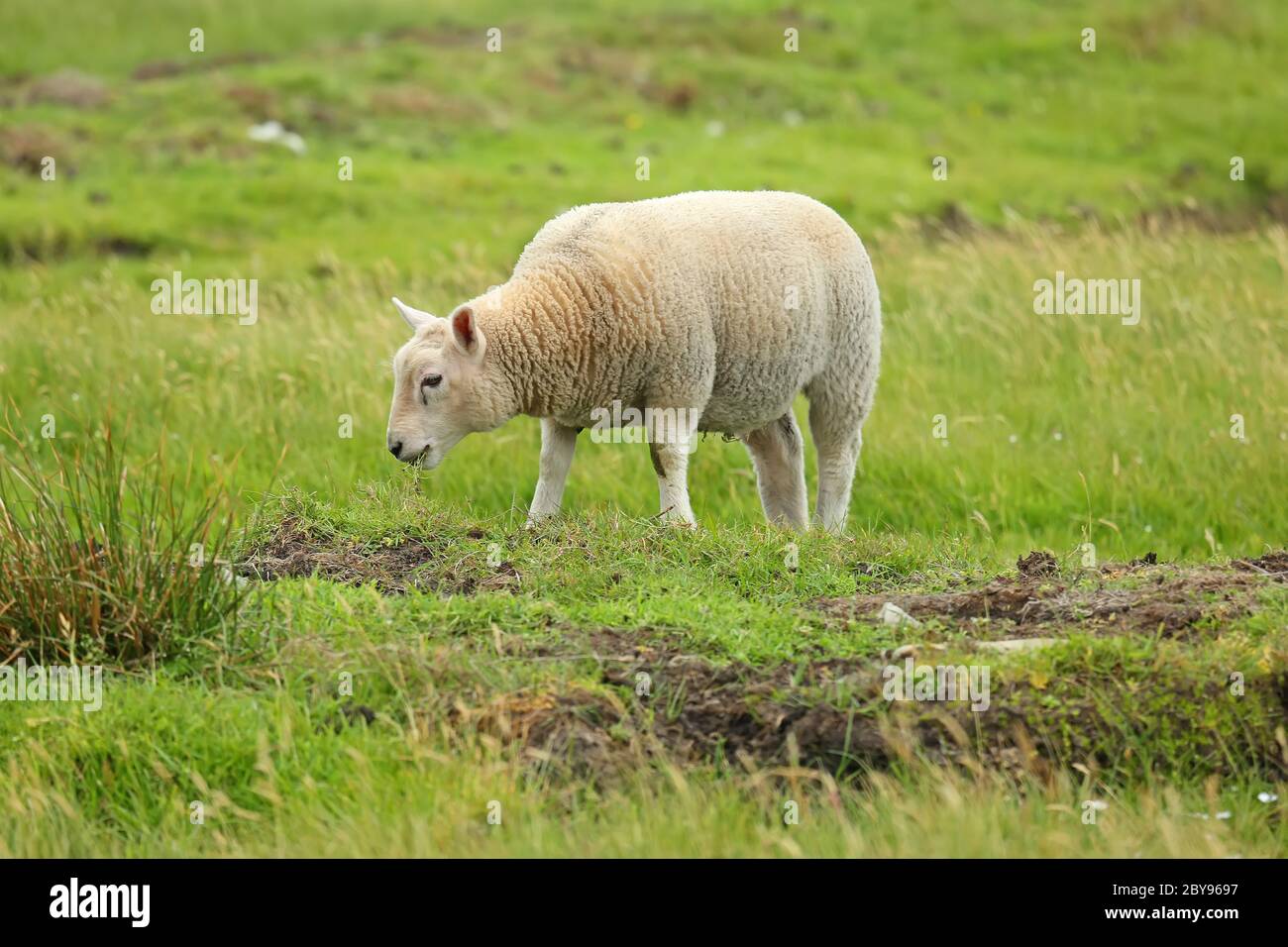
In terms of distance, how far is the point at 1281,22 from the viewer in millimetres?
31156

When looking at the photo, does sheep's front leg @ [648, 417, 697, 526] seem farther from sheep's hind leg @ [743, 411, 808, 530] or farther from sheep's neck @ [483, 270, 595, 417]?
sheep's hind leg @ [743, 411, 808, 530]

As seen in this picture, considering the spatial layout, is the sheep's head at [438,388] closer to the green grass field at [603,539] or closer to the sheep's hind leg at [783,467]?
the green grass field at [603,539]

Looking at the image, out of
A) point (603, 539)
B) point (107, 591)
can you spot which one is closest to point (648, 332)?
point (603, 539)

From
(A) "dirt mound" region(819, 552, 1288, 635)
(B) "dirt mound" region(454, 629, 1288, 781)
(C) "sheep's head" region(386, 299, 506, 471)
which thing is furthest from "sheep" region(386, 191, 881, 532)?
(B) "dirt mound" region(454, 629, 1288, 781)

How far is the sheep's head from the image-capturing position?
770cm

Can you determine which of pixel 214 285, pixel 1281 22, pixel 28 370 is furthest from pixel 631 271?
pixel 1281 22

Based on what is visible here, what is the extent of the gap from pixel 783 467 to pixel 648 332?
1741 millimetres

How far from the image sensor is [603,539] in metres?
7.34

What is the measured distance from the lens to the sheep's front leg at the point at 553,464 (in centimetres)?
843

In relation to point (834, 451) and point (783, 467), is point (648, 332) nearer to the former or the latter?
point (783, 467)

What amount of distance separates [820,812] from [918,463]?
5.69 meters

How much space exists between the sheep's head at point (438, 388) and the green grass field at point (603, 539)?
0.36 metres

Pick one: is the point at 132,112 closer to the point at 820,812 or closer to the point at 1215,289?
the point at 1215,289

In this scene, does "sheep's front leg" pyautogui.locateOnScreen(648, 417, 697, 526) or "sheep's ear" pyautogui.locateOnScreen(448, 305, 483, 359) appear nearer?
"sheep's ear" pyautogui.locateOnScreen(448, 305, 483, 359)
